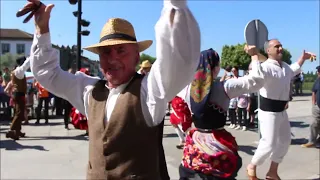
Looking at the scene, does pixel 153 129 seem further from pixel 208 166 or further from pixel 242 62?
pixel 242 62

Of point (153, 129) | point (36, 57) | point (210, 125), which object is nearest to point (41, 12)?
point (36, 57)

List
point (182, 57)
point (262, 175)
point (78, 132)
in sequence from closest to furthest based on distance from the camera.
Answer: point (182, 57)
point (262, 175)
point (78, 132)

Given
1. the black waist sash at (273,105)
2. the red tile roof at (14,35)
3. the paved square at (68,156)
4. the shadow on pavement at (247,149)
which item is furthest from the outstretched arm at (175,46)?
the red tile roof at (14,35)

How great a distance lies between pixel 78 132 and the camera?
8234 millimetres

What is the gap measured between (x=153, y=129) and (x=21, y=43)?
77389mm

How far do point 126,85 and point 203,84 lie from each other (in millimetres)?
1396

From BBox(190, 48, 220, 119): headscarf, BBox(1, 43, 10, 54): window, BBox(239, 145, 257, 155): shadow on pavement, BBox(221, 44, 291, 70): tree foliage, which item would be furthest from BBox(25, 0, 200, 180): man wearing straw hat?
BBox(1, 43, 10, 54): window

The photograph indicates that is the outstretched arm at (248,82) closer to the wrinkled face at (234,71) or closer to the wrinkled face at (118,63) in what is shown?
the wrinkled face at (118,63)

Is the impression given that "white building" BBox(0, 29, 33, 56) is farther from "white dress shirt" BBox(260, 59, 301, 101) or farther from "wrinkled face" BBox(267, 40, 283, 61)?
"white dress shirt" BBox(260, 59, 301, 101)

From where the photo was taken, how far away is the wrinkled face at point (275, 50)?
4.42m

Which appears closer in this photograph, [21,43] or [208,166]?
[208,166]

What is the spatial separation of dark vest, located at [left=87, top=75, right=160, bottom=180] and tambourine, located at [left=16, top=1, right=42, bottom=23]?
710 mm

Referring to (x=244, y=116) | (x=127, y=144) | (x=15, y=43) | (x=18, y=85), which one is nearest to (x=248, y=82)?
(x=127, y=144)

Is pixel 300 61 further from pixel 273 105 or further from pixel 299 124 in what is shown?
pixel 299 124
